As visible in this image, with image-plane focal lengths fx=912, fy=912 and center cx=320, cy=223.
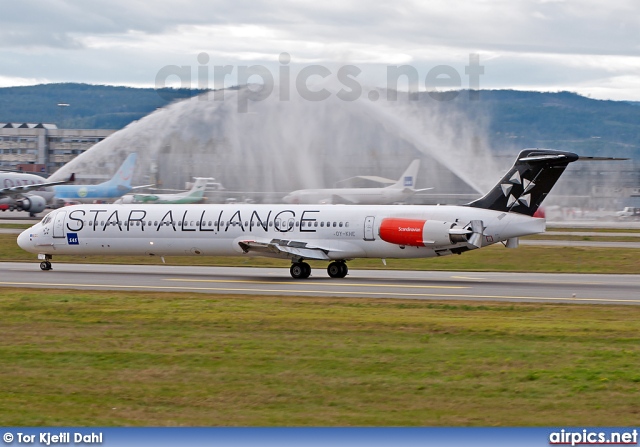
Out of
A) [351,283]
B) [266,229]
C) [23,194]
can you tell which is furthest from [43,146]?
[351,283]

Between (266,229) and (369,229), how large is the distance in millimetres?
5257

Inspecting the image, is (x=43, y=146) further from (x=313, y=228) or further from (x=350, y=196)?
(x=313, y=228)

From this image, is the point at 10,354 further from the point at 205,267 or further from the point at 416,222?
the point at 205,267

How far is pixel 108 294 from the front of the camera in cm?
3506

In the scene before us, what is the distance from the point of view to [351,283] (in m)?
41.3

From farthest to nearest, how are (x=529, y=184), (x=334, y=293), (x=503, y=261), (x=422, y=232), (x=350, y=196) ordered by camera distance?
(x=350, y=196) < (x=503, y=261) < (x=422, y=232) < (x=529, y=184) < (x=334, y=293)

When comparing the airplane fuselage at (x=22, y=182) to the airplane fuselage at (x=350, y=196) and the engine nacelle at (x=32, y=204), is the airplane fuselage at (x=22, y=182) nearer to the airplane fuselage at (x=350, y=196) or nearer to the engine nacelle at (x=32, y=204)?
the engine nacelle at (x=32, y=204)

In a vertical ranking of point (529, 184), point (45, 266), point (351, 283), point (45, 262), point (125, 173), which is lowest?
point (351, 283)

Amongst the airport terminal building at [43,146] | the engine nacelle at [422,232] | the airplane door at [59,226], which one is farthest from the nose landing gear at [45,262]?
the airport terminal building at [43,146]

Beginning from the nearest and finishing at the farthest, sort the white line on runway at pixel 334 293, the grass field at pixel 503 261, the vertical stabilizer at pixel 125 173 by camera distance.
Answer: the white line on runway at pixel 334 293 → the grass field at pixel 503 261 → the vertical stabilizer at pixel 125 173

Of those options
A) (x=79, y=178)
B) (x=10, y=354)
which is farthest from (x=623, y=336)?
(x=79, y=178)

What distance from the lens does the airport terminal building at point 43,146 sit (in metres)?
153

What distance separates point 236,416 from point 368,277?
29913 mm

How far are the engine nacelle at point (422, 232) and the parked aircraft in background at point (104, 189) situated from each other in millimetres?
33683
